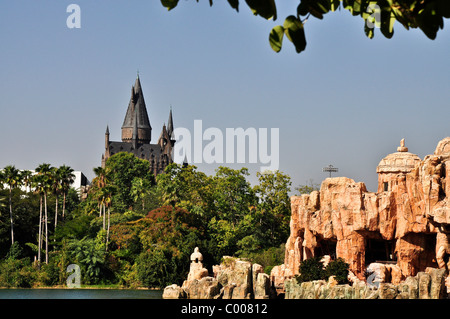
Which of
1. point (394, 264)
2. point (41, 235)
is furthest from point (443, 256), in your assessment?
point (41, 235)

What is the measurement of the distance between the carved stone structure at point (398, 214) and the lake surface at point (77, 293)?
11815mm

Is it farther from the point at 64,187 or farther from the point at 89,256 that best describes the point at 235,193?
the point at 64,187

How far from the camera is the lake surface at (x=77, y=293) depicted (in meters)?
38.6

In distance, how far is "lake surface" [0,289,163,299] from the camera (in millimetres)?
38562

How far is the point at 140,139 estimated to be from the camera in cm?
12212

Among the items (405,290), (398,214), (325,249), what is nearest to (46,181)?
(325,249)

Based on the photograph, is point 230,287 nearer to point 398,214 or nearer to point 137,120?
point 398,214

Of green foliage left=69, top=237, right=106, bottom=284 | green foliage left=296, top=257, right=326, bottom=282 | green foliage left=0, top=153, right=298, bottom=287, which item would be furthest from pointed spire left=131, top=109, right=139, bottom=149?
green foliage left=296, top=257, right=326, bottom=282

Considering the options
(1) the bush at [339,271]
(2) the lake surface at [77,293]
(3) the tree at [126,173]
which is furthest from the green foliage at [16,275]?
(1) the bush at [339,271]

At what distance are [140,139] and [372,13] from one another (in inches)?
4696

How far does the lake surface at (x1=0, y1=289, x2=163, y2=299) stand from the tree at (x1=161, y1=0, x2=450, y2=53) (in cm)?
3555
